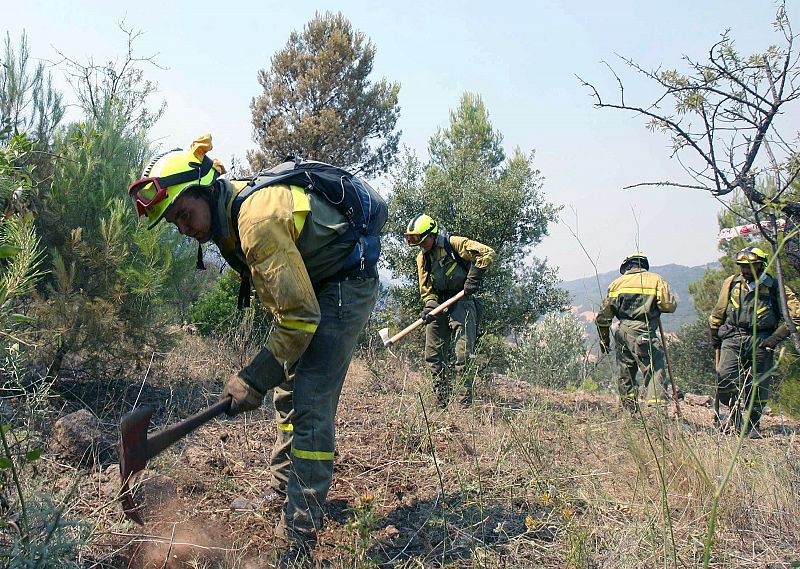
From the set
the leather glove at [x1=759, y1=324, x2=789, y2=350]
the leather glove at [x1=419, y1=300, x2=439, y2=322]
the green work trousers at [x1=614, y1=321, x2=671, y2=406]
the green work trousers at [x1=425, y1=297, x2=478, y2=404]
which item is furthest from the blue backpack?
the leather glove at [x1=759, y1=324, x2=789, y2=350]

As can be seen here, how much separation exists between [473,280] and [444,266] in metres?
0.39

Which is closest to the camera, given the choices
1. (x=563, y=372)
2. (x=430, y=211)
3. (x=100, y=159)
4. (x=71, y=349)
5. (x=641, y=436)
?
(x=641, y=436)

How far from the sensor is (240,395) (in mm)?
2711

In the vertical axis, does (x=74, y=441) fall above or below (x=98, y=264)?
below

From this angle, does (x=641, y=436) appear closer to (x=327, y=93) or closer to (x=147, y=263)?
(x=147, y=263)

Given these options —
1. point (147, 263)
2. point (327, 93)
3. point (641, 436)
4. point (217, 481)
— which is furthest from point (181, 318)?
point (327, 93)

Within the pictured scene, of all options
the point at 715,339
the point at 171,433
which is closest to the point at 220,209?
the point at 171,433

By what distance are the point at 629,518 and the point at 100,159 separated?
4321 mm

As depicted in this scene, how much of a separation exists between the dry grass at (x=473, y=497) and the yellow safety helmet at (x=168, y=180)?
1214mm

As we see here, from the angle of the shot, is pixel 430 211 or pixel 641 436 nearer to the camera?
pixel 641 436

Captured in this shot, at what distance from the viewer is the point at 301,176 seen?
9.34 feet

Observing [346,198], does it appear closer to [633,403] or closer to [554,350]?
[633,403]

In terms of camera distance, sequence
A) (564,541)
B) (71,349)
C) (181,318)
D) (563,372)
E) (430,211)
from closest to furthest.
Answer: (564,541) → (71,349) → (181,318) → (563,372) → (430,211)

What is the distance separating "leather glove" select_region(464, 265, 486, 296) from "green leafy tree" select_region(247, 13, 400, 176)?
1125 cm
